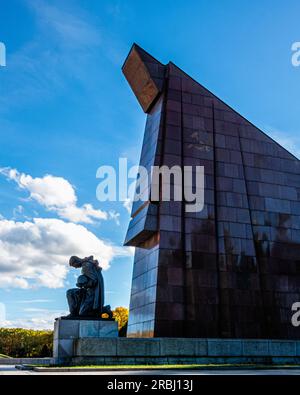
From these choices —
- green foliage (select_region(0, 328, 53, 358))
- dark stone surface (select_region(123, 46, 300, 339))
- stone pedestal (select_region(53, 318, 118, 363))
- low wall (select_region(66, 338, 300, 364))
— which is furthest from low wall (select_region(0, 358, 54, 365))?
green foliage (select_region(0, 328, 53, 358))

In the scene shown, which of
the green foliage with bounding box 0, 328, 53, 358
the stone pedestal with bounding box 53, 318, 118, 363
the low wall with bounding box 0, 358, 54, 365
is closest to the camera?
the stone pedestal with bounding box 53, 318, 118, 363

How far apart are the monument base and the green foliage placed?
4151cm

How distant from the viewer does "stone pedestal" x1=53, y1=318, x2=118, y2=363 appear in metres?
15.9

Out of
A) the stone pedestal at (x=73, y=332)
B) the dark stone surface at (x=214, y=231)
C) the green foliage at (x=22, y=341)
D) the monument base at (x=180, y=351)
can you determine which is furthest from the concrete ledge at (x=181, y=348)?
the green foliage at (x=22, y=341)

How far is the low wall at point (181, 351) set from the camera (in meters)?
15.1

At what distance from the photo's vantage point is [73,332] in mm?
16422

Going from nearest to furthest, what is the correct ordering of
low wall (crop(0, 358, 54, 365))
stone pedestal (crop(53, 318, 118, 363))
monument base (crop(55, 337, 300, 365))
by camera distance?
monument base (crop(55, 337, 300, 365))
stone pedestal (crop(53, 318, 118, 363))
low wall (crop(0, 358, 54, 365))

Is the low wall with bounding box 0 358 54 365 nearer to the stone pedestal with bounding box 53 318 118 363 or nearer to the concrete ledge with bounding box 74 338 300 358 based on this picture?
the stone pedestal with bounding box 53 318 118 363

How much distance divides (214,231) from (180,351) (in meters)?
6.06

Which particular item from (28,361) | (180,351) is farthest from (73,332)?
(28,361)

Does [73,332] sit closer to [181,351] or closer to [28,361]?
[181,351]
